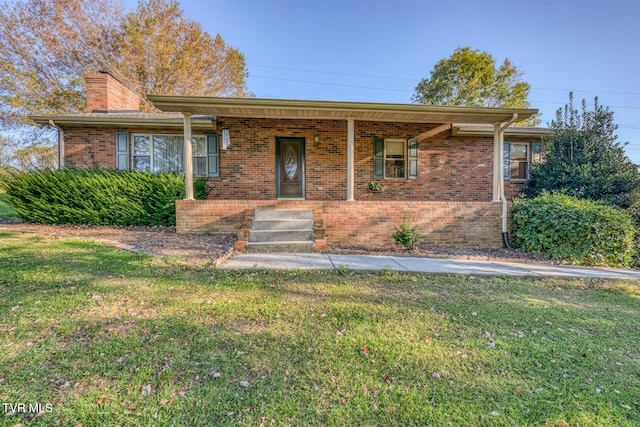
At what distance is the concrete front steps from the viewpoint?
583cm

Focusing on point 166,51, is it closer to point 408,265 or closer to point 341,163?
point 341,163

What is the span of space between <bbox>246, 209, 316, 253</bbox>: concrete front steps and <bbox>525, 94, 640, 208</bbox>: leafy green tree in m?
6.92

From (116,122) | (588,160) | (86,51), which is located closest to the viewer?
(588,160)

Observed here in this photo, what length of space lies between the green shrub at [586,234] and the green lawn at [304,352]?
267cm

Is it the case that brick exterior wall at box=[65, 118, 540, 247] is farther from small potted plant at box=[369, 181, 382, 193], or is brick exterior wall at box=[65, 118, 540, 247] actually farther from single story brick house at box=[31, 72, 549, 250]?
small potted plant at box=[369, 181, 382, 193]

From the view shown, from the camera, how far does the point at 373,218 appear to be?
6.90 m

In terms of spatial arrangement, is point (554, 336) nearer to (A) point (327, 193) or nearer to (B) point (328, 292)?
(B) point (328, 292)

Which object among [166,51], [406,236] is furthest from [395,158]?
[166,51]

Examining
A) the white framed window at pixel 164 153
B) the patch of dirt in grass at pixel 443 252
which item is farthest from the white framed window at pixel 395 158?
the white framed window at pixel 164 153

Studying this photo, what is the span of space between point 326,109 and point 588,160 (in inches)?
296

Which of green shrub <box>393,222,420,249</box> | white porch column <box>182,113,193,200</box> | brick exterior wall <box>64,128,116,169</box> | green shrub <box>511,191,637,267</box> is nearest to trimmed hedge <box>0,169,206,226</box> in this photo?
white porch column <box>182,113,193,200</box>

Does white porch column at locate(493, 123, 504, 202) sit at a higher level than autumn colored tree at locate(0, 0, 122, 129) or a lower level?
lower

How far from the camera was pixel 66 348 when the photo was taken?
7.09 ft

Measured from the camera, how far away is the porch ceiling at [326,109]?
669 centimetres
